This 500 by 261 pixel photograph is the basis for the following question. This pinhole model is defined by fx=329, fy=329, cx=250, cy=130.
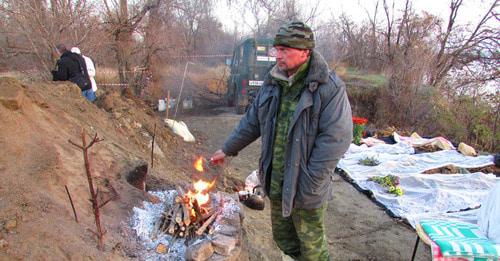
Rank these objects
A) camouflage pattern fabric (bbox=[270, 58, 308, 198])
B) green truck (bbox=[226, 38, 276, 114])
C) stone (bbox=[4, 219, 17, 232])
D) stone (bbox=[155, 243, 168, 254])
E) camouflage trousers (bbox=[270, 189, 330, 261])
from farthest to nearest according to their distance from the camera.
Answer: green truck (bbox=[226, 38, 276, 114]) → stone (bbox=[155, 243, 168, 254]) → camouflage trousers (bbox=[270, 189, 330, 261]) → camouflage pattern fabric (bbox=[270, 58, 308, 198]) → stone (bbox=[4, 219, 17, 232])

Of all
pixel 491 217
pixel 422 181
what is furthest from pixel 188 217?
pixel 422 181

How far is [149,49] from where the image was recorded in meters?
10.4

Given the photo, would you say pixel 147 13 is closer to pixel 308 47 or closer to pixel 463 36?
pixel 308 47

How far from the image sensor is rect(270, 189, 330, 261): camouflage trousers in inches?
89.6

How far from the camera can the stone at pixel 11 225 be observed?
202 cm

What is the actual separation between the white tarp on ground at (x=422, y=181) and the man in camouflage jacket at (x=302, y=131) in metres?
2.13

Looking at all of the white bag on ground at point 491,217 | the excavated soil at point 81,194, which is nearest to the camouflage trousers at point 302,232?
the excavated soil at point 81,194

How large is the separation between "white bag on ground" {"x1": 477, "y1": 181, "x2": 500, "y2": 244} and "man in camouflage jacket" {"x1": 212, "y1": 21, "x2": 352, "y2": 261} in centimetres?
151

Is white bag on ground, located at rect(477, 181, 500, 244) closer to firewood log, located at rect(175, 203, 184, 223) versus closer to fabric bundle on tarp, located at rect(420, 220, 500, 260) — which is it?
fabric bundle on tarp, located at rect(420, 220, 500, 260)

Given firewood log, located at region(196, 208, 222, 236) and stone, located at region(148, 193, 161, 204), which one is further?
stone, located at region(148, 193, 161, 204)

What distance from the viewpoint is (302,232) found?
7.59 feet

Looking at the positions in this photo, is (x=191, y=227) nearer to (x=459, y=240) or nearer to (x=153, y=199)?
(x=153, y=199)

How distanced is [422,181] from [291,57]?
438 centimetres

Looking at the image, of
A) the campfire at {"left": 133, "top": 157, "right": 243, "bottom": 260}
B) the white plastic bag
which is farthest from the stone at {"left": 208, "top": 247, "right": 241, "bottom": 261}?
the white plastic bag
